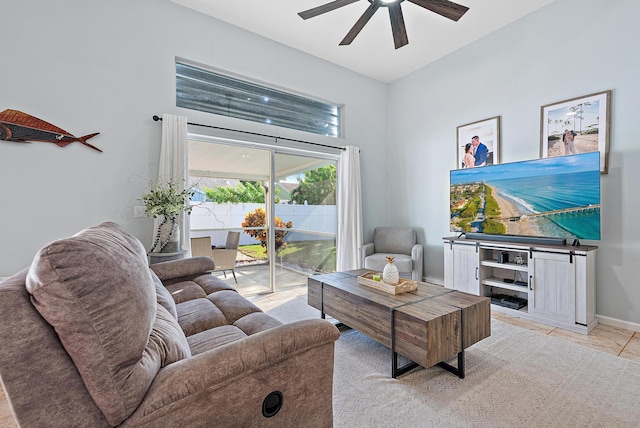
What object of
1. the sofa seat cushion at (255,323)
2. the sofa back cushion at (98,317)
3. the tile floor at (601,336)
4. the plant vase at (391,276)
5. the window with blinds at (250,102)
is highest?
the window with blinds at (250,102)

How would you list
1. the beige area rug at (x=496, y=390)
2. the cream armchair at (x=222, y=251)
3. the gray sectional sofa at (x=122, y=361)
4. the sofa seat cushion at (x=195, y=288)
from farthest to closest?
the cream armchair at (x=222, y=251) < the sofa seat cushion at (x=195, y=288) < the beige area rug at (x=496, y=390) < the gray sectional sofa at (x=122, y=361)

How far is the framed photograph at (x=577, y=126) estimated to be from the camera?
2.88 meters

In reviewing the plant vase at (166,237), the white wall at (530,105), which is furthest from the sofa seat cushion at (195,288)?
the white wall at (530,105)

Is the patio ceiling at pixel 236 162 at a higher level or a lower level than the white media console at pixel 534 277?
higher

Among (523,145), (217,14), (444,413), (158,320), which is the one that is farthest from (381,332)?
(217,14)

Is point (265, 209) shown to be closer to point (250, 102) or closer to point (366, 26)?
point (250, 102)

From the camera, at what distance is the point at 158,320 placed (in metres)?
1.26

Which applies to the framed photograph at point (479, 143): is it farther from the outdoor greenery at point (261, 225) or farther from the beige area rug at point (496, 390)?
the outdoor greenery at point (261, 225)

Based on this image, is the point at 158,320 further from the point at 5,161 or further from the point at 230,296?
the point at 5,161

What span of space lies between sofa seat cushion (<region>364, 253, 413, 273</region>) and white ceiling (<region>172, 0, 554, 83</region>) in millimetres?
2967

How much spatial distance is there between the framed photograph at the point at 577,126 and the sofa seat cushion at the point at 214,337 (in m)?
3.68

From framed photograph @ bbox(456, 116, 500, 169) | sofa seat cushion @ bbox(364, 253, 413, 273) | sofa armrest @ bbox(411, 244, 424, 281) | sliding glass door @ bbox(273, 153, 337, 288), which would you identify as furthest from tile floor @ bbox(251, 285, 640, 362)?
sliding glass door @ bbox(273, 153, 337, 288)

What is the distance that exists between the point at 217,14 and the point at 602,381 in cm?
488

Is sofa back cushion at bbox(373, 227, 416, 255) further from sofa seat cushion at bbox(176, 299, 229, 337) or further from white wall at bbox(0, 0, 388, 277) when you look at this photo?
sofa seat cushion at bbox(176, 299, 229, 337)
